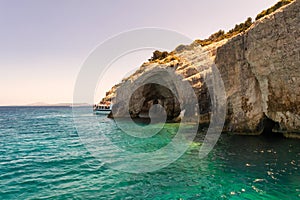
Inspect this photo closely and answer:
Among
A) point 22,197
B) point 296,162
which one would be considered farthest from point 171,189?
point 296,162

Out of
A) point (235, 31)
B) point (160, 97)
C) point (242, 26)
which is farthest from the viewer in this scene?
point (235, 31)

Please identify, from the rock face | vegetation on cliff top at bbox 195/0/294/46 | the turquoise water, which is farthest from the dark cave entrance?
Answer: the turquoise water

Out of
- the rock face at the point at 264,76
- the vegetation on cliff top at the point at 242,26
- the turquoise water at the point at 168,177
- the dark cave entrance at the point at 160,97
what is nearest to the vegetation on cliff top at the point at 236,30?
the vegetation on cliff top at the point at 242,26

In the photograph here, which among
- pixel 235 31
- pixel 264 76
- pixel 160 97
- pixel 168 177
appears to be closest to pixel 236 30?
pixel 235 31

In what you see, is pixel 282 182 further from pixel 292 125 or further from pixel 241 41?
pixel 241 41

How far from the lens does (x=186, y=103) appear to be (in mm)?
38125

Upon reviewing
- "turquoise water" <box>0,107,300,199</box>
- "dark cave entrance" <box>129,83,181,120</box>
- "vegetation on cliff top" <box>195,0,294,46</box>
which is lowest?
"turquoise water" <box>0,107,300,199</box>

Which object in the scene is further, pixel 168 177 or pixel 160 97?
pixel 160 97

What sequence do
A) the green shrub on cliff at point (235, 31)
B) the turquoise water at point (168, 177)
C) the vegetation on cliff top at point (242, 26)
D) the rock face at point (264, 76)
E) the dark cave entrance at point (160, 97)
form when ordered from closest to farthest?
the turquoise water at point (168, 177), the rock face at point (264, 76), the vegetation on cliff top at point (242, 26), the dark cave entrance at point (160, 97), the green shrub on cliff at point (235, 31)

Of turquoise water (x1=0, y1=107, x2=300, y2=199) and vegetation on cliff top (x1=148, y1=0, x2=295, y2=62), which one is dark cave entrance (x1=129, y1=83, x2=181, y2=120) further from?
turquoise water (x1=0, y1=107, x2=300, y2=199)

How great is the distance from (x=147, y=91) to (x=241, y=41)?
29660 millimetres

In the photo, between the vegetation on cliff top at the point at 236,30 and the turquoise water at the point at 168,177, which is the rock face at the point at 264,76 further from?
the vegetation on cliff top at the point at 236,30

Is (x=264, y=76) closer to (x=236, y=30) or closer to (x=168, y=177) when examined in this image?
(x=168, y=177)

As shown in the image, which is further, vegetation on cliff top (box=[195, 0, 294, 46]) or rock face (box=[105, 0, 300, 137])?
vegetation on cliff top (box=[195, 0, 294, 46])
